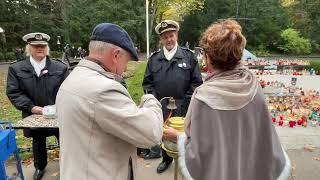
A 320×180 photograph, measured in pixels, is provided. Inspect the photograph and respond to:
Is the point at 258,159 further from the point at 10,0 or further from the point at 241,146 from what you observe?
the point at 10,0

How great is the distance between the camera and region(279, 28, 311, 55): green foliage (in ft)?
130

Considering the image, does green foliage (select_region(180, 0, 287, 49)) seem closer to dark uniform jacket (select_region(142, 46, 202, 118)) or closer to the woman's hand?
dark uniform jacket (select_region(142, 46, 202, 118))

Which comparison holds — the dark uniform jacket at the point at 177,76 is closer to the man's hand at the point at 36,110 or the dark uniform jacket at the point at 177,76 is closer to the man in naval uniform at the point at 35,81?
the man in naval uniform at the point at 35,81

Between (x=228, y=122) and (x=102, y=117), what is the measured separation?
83 centimetres

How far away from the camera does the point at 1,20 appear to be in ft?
117

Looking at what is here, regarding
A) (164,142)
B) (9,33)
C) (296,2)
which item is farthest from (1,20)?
(164,142)

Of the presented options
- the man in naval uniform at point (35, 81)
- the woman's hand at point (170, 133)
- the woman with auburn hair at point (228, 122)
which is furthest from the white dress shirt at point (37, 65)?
the woman with auburn hair at point (228, 122)

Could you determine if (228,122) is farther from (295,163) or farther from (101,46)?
(295,163)

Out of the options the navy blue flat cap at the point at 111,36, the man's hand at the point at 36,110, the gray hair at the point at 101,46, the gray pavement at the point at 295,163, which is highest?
the navy blue flat cap at the point at 111,36

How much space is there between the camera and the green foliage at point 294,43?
3972 centimetres

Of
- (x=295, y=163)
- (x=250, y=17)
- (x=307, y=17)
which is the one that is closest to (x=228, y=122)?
(x=295, y=163)

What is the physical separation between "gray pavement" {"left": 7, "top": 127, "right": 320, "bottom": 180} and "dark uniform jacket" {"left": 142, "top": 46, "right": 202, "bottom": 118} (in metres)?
0.95

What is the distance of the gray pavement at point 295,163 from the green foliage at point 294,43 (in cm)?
3557

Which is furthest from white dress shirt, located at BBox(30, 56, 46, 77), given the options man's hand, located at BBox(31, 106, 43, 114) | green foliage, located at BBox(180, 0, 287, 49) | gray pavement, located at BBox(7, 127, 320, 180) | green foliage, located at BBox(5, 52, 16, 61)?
green foliage, located at BBox(180, 0, 287, 49)
